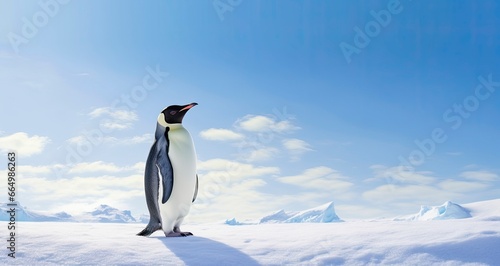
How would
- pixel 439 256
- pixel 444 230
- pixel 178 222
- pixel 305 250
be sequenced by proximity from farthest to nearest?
pixel 178 222
pixel 444 230
pixel 305 250
pixel 439 256

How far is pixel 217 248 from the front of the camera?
14.6 ft

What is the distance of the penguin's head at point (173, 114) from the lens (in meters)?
5.99

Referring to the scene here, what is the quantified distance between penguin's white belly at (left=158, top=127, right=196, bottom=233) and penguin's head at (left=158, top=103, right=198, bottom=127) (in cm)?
13

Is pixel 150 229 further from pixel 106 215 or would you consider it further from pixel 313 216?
pixel 106 215

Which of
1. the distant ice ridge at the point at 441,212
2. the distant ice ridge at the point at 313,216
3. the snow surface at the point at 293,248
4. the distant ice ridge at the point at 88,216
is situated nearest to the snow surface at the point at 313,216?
the distant ice ridge at the point at 313,216

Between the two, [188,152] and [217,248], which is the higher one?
[188,152]

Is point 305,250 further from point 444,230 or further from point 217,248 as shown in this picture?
point 444,230

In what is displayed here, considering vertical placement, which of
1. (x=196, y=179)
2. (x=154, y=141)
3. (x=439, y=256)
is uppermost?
(x=154, y=141)

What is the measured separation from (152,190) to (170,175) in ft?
1.24

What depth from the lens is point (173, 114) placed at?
19.7ft

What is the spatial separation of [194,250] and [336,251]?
1369mm

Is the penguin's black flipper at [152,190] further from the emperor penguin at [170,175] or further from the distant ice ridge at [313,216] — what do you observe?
the distant ice ridge at [313,216]

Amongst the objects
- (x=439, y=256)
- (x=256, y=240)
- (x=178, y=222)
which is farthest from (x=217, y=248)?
(x=439, y=256)

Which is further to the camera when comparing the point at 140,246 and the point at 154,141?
the point at 154,141
